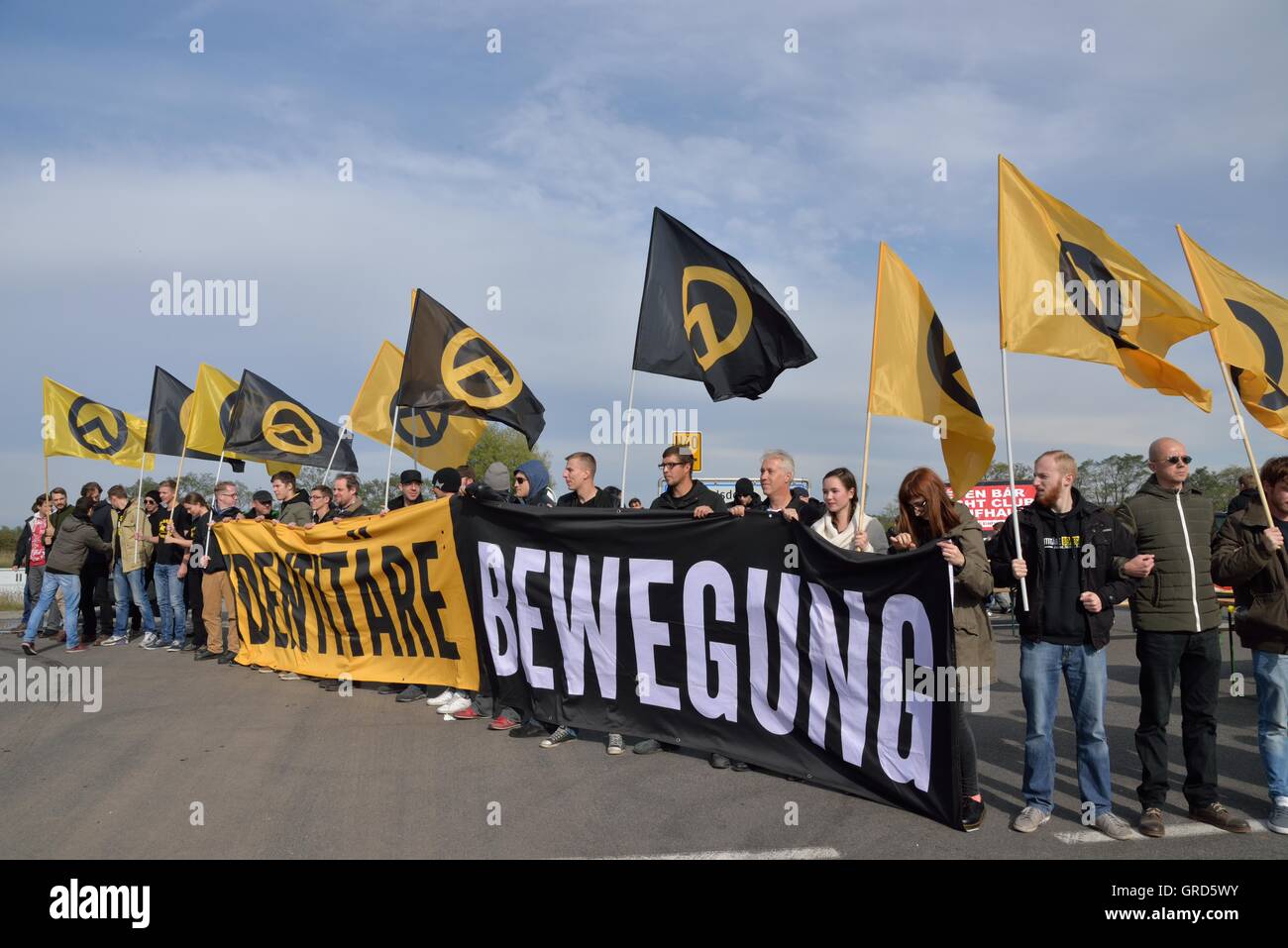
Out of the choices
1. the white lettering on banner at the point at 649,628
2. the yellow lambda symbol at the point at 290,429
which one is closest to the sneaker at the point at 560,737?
the white lettering on banner at the point at 649,628

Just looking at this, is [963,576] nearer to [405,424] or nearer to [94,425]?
[405,424]

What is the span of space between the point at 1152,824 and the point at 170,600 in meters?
11.9

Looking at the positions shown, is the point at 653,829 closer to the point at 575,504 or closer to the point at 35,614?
the point at 575,504

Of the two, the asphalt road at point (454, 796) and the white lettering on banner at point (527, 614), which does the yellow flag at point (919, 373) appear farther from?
the white lettering on banner at point (527, 614)

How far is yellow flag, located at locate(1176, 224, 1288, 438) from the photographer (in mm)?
5398

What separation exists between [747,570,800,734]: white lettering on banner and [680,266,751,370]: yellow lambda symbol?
6.77 feet

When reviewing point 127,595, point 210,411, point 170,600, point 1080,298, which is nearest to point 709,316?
point 1080,298

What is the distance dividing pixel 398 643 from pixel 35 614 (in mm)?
6498

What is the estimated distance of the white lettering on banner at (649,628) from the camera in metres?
6.34

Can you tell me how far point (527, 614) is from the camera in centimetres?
709

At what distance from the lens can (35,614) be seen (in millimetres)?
11930

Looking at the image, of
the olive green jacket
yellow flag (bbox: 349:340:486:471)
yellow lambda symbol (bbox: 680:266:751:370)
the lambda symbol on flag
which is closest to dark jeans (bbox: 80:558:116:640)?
the lambda symbol on flag

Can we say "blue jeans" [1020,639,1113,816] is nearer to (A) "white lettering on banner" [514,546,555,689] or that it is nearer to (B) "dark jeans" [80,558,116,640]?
(A) "white lettering on banner" [514,546,555,689]

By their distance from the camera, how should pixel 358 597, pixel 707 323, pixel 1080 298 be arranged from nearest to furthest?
1. pixel 1080 298
2. pixel 707 323
3. pixel 358 597
